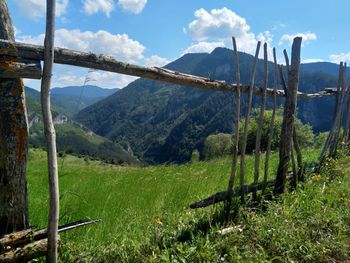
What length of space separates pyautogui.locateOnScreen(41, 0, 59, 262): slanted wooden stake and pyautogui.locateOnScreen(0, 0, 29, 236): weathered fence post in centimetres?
26

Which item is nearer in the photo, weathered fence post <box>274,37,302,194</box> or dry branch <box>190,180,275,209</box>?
dry branch <box>190,180,275,209</box>

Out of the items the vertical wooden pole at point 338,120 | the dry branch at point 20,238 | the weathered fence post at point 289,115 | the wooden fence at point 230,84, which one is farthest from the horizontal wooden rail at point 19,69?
the vertical wooden pole at point 338,120

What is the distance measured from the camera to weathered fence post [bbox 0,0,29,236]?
298cm

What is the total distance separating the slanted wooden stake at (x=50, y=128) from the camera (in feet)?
9.53

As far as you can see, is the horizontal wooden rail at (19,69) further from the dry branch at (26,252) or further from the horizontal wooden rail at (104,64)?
the dry branch at (26,252)

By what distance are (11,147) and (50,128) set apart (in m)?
0.36

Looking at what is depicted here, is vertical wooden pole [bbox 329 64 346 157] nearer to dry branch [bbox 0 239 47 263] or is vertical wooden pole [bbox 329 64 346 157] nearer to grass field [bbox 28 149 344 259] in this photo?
grass field [bbox 28 149 344 259]

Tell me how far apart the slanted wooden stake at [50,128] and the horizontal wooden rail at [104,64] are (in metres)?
0.12

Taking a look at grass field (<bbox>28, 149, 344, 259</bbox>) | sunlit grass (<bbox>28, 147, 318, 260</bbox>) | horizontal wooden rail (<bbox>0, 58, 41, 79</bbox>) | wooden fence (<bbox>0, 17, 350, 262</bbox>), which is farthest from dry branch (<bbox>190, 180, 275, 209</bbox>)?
horizontal wooden rail (<bbox>0, 58, 41, 79</bbox>)

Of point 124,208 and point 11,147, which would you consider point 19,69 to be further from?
point 124,208

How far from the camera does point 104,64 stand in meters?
3.55

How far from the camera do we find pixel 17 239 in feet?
9.98

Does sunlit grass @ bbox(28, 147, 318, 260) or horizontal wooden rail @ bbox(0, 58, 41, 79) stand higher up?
horizontal wooden rail @ bbox(0, 58, 41, 79)

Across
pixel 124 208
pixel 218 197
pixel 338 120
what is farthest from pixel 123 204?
pixel 338 120
